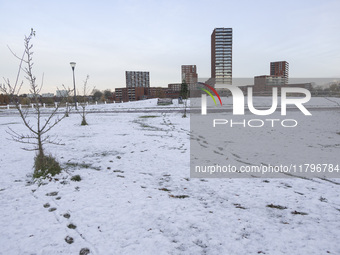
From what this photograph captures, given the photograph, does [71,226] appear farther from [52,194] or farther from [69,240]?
[52,194]

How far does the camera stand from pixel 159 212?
3729 millimetres

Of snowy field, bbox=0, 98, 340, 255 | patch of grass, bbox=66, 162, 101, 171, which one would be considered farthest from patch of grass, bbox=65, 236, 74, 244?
patch of grass, bbox=66, 162, 101, 171

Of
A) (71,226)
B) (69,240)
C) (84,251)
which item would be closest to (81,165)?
(71,226)

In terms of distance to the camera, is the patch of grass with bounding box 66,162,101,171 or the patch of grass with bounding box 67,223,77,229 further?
the patch of grass with bounding box 66,162,101,171

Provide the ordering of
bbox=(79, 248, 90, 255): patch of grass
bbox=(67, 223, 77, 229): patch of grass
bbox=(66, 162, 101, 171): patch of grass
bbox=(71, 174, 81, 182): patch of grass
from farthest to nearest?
bbox=(66, 162, 101, 171): patch of grass → bbox=(71, 174, 81, 182): patch of grass → bbox=(67, 223, 77, 229): patch of grass → bbox=(79, 248, 90, 255): patch of grass

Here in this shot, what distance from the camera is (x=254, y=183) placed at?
4988mm

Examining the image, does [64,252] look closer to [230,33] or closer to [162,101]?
[162,101]

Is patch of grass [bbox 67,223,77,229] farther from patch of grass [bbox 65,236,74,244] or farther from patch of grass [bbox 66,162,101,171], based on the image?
patch of grass [bbox 66,162,101,171]

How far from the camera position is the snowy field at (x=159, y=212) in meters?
2.90

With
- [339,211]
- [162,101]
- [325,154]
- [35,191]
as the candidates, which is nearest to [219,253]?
[339,211]

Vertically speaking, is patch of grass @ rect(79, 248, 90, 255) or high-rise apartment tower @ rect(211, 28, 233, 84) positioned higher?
high-rise apartment tower @ rect(211, 28, 233, 84)

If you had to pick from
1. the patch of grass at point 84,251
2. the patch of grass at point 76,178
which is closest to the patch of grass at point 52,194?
the patch of grass at point 76,178

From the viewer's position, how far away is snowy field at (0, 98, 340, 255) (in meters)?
2.90

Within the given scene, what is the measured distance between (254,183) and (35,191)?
495cm
